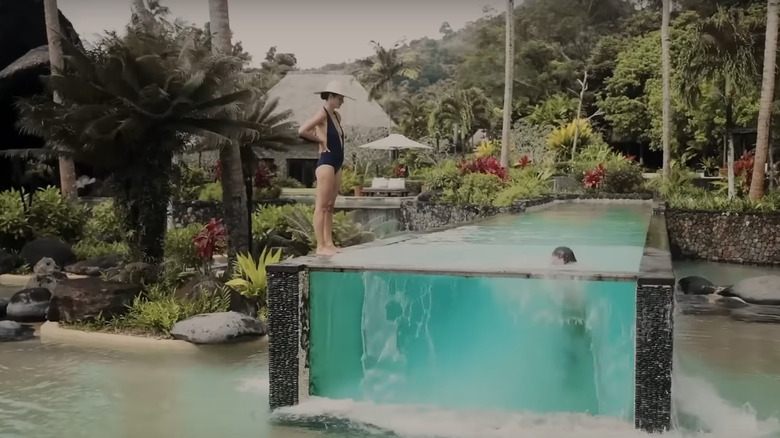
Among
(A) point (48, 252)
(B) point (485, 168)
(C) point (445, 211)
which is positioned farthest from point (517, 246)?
(B) point (485, 168)

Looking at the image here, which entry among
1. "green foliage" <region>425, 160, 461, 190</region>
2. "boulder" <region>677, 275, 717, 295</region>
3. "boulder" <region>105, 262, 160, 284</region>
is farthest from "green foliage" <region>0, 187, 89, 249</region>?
"boulder" <region>677, 275, 717, 295</region>

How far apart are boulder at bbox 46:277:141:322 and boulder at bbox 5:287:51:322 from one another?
110 centimetres

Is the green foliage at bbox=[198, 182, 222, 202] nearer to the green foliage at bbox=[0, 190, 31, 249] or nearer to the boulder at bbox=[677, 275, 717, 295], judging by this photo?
the green foliage at bbox=[0, 190, 31, 249]

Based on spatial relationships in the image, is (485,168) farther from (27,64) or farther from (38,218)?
(27,64)

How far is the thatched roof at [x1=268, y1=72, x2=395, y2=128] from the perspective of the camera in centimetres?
3731

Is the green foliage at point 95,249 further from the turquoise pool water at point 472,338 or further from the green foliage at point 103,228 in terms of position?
the turquoise pool water at point 472,338

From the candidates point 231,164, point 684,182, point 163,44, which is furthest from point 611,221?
point 684,182

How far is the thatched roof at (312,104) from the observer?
37312mm

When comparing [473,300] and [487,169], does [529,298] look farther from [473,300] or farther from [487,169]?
[487,169]

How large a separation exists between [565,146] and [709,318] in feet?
72.2

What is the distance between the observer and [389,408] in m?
6.72

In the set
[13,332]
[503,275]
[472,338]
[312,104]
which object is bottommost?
[13,332]

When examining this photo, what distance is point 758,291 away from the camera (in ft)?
41.5

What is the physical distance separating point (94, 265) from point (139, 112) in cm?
463
